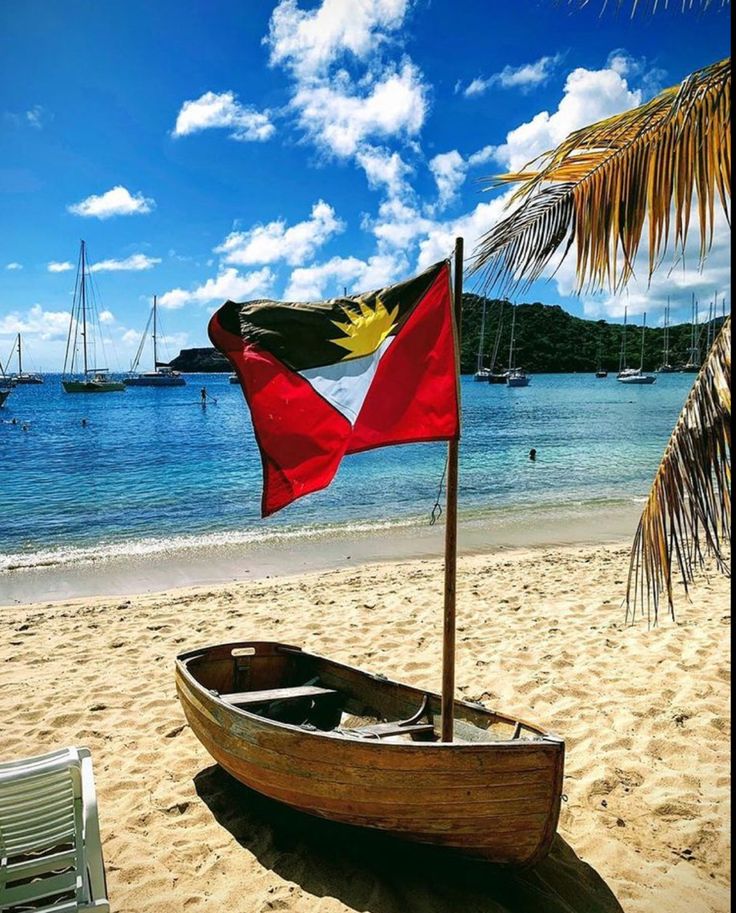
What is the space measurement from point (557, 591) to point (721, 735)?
14.7 feet

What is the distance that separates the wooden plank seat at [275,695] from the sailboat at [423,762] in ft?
0.08

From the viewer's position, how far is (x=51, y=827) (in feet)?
11.7

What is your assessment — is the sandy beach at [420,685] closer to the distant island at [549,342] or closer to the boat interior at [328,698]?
the boat interior at [328,698]

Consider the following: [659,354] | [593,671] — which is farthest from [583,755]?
[659,354]

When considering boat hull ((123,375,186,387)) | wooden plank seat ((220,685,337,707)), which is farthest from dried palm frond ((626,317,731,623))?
boat hull ((123,375,186,387))

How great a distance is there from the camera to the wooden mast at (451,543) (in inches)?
163

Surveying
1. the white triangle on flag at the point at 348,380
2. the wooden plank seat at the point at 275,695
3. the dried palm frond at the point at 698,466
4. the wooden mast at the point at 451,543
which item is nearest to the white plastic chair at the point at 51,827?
the wooden plank seat at the point at 275,695

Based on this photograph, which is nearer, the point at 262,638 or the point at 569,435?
the point at 262,638

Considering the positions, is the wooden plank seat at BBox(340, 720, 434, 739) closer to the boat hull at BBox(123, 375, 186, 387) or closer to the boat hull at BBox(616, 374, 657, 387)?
the boat hull at BBox(123, 375, 186, 387)

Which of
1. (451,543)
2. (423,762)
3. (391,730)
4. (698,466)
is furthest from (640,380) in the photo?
(698,466)

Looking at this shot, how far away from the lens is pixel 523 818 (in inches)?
156

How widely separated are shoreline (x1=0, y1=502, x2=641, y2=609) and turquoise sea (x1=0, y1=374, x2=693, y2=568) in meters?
0.54

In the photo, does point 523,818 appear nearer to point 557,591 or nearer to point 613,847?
point 613,847

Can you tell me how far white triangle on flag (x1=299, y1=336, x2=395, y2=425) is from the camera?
425cm
